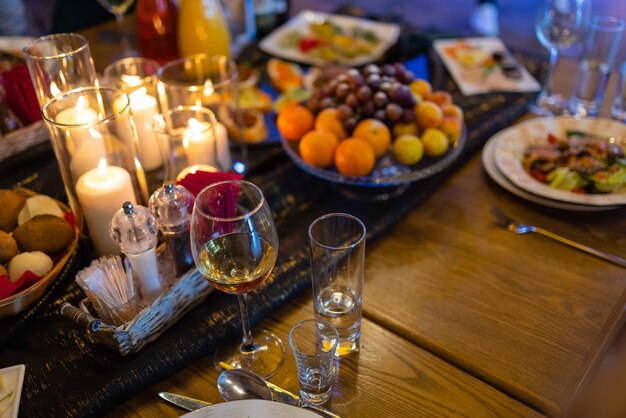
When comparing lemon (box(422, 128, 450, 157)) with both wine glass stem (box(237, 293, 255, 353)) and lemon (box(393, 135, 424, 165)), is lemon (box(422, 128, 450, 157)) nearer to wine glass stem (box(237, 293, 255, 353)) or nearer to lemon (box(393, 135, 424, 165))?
lemon (box(393, 135, 424, 165))

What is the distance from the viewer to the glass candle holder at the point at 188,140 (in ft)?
3.30

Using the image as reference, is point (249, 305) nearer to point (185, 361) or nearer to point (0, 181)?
point (185, 361)

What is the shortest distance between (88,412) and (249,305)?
26 centimetres

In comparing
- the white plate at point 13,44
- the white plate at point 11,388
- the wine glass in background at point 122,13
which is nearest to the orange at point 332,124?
the white plate at point 11,388

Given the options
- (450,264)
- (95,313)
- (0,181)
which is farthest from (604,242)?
(0,181)

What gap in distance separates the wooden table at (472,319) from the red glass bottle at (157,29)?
2.89 feet

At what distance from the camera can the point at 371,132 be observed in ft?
3.48

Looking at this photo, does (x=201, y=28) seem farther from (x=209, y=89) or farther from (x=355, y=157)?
(x=355, y=157)

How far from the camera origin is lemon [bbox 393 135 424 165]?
3.50 ft

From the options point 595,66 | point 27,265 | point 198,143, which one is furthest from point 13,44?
point 595,66

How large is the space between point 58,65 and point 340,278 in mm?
636

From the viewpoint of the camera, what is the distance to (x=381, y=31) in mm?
1700

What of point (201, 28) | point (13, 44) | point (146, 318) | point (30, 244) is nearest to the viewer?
point (146, 318)

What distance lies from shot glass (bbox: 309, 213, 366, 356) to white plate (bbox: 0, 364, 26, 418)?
1.30ft
